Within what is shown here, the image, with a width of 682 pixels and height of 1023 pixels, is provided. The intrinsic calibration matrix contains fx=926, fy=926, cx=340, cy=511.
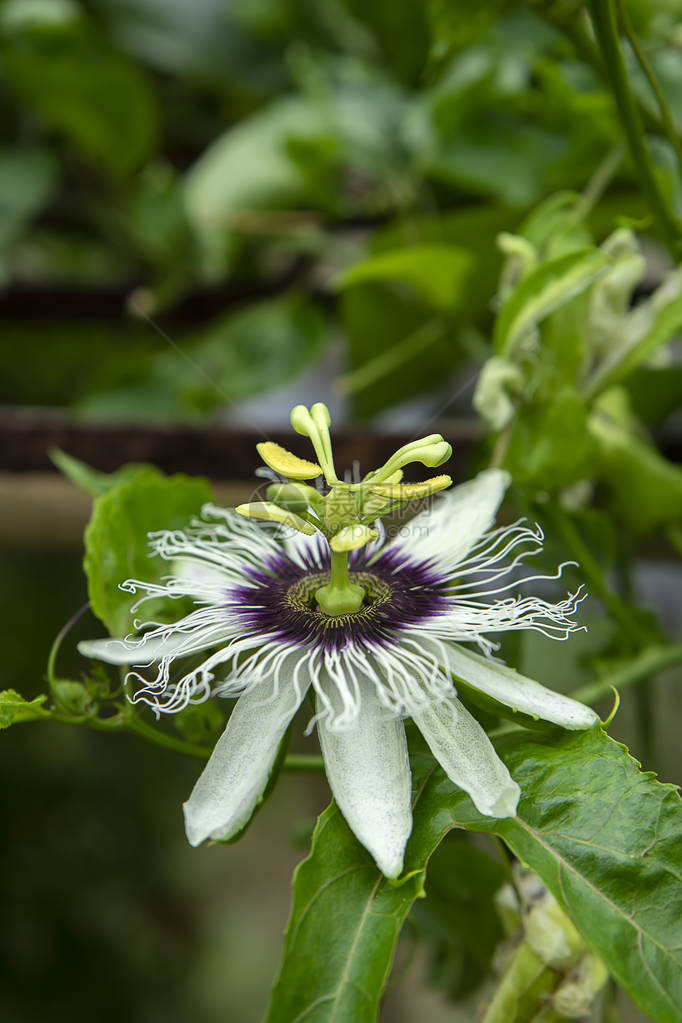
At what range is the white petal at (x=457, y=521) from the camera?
510 millimetres

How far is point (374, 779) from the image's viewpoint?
0.39 m

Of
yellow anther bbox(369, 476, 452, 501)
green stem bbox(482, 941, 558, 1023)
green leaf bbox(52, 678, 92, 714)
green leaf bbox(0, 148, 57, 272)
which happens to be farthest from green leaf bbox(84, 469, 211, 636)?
green leaf bbox(0, 148, 57, 272)

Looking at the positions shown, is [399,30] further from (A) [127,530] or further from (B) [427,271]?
(A) [127,530]

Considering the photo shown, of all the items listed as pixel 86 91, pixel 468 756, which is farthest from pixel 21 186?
pixel 468 756

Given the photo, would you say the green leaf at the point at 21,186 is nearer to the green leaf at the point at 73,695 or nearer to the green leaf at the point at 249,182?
the green leaf at the point at 249,182

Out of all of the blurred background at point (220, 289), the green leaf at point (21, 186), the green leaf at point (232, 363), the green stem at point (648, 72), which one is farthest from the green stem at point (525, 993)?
the green leaf at point (21, 186)

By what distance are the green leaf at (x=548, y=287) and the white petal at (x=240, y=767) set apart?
0.88 ft

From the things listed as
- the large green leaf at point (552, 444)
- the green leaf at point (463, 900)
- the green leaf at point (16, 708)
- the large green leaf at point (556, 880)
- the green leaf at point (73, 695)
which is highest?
the large green leaf at point (552, 444)

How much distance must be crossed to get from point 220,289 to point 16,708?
859 mm

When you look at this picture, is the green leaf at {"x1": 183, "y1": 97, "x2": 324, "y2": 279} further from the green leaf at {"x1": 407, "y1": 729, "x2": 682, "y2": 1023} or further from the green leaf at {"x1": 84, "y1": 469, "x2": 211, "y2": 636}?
the green leaf at {"x1": 407, "y1": 729, "x2": 682, "y2": 1023}

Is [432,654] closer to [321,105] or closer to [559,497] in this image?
[559,497]

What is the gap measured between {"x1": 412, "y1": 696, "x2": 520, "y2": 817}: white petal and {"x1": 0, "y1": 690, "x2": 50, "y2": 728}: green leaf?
171 mm

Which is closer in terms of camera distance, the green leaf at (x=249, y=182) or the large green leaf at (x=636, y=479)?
the large green leaf at (x=636, y=479)

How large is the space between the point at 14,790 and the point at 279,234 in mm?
962
